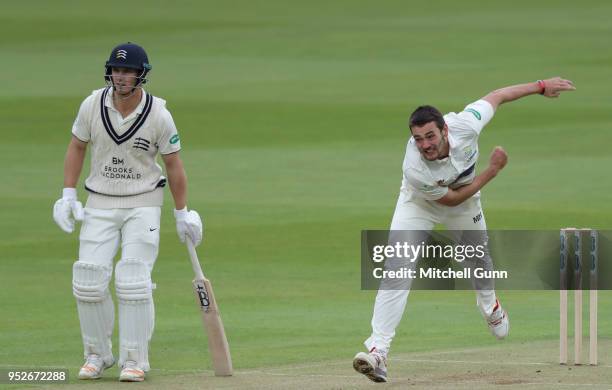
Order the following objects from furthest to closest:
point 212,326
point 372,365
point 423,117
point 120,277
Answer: point 212,326 < point 120,277 < point 423,117 < point 372,365

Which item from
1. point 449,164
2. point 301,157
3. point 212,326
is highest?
point 301,157

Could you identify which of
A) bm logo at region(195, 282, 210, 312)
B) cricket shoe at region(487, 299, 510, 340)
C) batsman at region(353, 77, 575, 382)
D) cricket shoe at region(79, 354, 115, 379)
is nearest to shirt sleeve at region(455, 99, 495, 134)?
batsman at region(353, 77, 575, 382)

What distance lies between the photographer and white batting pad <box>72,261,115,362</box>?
23.6 ft

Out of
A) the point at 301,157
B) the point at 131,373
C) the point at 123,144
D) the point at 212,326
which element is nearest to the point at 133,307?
the point at 131,373

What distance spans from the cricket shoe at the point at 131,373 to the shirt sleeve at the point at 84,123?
3.87 feet

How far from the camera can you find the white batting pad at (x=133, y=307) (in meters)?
7.20

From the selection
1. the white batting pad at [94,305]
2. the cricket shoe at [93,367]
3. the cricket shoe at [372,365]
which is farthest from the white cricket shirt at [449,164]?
the cricket shoe at [93,367]

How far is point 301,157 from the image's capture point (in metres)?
18.3

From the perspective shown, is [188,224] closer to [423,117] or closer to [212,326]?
[212,326]

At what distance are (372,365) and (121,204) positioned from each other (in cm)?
153

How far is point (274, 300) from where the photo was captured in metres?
10.5

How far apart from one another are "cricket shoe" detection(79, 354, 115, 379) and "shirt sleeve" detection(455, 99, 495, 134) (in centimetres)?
222

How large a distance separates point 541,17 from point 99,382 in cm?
2535

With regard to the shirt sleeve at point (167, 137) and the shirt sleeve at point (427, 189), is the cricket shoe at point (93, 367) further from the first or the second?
the shirt sleeve at point (427, 189)
